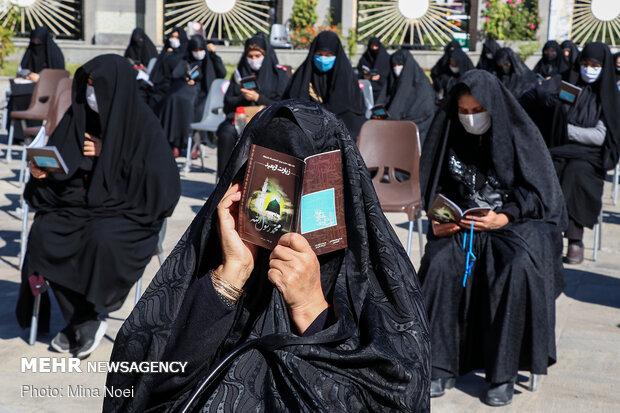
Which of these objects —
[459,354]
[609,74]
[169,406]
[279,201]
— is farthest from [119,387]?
[609,74]

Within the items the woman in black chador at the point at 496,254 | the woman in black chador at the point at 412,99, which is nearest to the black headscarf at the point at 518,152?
the woman in black chador at the point at 496,254

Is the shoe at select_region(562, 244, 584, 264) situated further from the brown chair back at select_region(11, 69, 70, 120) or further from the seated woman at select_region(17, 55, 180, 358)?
the brown chair back at select_region(11, 69, 70, 120)

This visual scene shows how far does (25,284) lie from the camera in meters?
4.49

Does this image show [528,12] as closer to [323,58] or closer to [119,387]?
[323,58]

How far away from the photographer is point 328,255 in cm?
189

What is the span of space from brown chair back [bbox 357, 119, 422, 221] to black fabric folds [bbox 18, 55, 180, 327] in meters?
2.06

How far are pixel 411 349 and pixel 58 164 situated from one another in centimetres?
297

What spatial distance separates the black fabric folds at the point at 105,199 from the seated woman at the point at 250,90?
341cm

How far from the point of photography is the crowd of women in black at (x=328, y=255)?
1.76 m

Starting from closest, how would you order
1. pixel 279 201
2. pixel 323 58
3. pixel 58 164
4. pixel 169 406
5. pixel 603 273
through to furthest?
1. pixel 279 201
2. pixel 169 406
3. pixel 58 164
4. pixel 603 273
5. pixel 323 58

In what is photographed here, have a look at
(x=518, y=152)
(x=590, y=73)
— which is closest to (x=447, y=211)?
(x=518, y=152)

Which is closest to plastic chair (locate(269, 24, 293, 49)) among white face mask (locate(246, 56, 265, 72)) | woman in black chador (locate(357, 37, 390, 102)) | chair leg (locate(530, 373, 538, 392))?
woman in black chador (locate(357, 37, 390, 102))

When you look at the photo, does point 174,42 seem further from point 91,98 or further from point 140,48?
point 91,98

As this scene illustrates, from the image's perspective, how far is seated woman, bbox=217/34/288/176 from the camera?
818 cm
